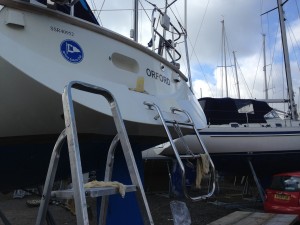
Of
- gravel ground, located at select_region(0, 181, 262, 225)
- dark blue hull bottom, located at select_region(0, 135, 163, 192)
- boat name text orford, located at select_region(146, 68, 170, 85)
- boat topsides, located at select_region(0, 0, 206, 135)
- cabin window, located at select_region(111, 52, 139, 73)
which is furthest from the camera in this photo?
gravel ground, located at select_region(0, 181, 262, 225)

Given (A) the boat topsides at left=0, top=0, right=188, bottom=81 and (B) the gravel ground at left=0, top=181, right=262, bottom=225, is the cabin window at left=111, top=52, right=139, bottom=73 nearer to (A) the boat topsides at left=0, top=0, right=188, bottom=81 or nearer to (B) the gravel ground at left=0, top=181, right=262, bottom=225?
(A) the boat topsides at left=0, top=0, right=188, bottom=81

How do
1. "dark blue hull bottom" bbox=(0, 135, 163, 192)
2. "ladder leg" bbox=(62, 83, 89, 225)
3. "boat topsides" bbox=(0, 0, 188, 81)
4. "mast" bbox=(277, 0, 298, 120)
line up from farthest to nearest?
1. "mast" bbox=(277, 0, 298, 120)
2. "dark blue hull bottom" bbox=(0, 135, 163, 192)
3. "boat topsides" bbox=(0, 0, 188, 81)
4. "ladder leg" bbox=(62, 83, 89, 225)

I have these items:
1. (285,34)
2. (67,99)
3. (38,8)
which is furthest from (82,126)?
(285,34)

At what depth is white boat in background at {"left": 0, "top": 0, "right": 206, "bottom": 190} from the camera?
10.8 feet

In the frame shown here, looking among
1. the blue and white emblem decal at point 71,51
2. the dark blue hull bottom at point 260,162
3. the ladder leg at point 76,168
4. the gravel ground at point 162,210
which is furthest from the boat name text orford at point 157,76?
the dark blue hull bottom at point 260,162

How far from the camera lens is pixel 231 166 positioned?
35.7ft

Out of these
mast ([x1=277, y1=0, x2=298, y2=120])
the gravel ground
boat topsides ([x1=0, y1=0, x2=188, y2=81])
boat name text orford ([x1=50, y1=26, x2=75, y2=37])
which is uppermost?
mast ([x1=277, y1=0, x2=298, y2=120])

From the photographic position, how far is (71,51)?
365 centimetres

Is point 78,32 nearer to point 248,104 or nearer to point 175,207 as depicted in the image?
point 175,207

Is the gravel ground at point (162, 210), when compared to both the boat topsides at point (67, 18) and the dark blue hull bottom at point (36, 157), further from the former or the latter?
the boat topsides at point (67, 18)

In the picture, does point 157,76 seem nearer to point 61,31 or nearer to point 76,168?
point 61,31

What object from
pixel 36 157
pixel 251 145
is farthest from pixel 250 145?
pixel 36 157

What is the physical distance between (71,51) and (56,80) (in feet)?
1.36

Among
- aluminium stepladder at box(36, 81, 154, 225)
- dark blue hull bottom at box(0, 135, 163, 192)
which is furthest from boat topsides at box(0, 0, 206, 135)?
aluminium stepladder at box(36, 81, 154, 225)
